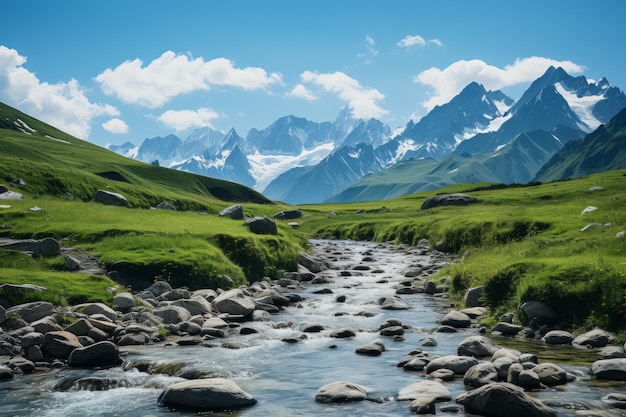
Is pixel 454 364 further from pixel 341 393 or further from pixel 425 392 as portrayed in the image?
pixel 341 393

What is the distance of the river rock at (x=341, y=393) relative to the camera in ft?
55.8

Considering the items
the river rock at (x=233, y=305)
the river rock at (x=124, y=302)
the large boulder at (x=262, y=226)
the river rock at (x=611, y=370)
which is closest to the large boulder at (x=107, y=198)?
the large boulder at (x=262, y=226)

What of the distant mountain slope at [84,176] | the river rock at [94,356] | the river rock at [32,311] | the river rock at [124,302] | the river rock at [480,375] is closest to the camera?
the river rock at [480,375]

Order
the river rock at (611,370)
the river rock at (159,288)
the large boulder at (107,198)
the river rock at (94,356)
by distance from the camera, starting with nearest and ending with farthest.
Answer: the river rock at (611,370), the river rock at (94,356), the river rock at (159,288), the large boulder at (107,198)

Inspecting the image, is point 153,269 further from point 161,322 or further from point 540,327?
point 540,327

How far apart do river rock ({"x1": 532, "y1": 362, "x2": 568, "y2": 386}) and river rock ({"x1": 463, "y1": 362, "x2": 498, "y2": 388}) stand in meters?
1.42

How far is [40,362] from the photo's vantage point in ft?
69.7

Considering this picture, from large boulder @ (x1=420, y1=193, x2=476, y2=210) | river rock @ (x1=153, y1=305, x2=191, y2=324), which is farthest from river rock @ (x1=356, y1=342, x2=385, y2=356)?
large boulder @ (x1=420, y1=193, x2=476, y2=210)

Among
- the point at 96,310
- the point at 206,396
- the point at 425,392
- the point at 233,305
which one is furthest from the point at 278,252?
the point at 425,392

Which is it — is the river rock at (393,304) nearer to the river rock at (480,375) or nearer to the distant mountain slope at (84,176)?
the river rock at (480,375)

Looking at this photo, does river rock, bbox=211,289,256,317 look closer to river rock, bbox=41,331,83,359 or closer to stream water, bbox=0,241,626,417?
stream water, bbox=0,241,626,417

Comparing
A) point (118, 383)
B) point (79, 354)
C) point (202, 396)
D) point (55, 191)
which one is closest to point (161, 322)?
point (79, 354)

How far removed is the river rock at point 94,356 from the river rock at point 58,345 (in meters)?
0.80

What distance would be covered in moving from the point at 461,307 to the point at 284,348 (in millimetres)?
12478
